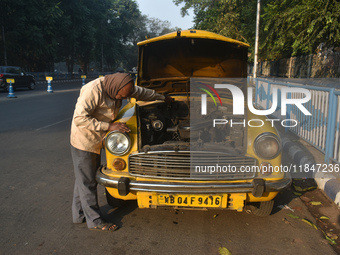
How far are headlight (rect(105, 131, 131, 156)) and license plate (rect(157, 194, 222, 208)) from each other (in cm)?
59

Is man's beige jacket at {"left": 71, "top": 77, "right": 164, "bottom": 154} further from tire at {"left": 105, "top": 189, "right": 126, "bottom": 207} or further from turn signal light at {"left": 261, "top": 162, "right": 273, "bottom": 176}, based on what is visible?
turn signal light at {"left": 261, "top": 162, "right": 273, "bottom": 176}

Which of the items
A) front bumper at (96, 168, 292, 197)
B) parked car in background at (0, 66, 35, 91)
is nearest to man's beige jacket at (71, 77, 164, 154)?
front bumper at (96, 168, 292, 197)

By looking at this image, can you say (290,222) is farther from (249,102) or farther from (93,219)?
(93,219)

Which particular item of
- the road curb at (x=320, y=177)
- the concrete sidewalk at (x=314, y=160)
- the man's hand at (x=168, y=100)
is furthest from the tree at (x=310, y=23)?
the man's hand at (x=168, y=100)

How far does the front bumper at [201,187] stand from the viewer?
2887mm

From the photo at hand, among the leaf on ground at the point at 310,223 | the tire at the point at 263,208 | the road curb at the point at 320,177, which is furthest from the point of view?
the road curb at the point at 320,177

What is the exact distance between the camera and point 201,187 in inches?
114

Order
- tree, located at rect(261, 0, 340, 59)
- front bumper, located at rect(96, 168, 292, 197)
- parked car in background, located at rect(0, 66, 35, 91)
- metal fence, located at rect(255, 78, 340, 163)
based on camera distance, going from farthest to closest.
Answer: parked car in background, located at rect(0, 66, 35, 91), tree, located at rect(261, 0, 340, 59), metal fence, located at rect(255, 78, 340, 163), front bumper, located at rect(96, 168, 292, 197)

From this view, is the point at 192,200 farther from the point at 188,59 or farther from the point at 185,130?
the point at 188,59

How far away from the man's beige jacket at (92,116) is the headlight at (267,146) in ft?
4.83

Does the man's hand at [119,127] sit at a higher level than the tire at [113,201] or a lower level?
higher

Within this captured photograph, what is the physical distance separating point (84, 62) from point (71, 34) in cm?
1473

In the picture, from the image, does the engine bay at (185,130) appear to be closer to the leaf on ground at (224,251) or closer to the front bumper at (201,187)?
the front bumper at (201,187)

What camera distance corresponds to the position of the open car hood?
4.57 metres
